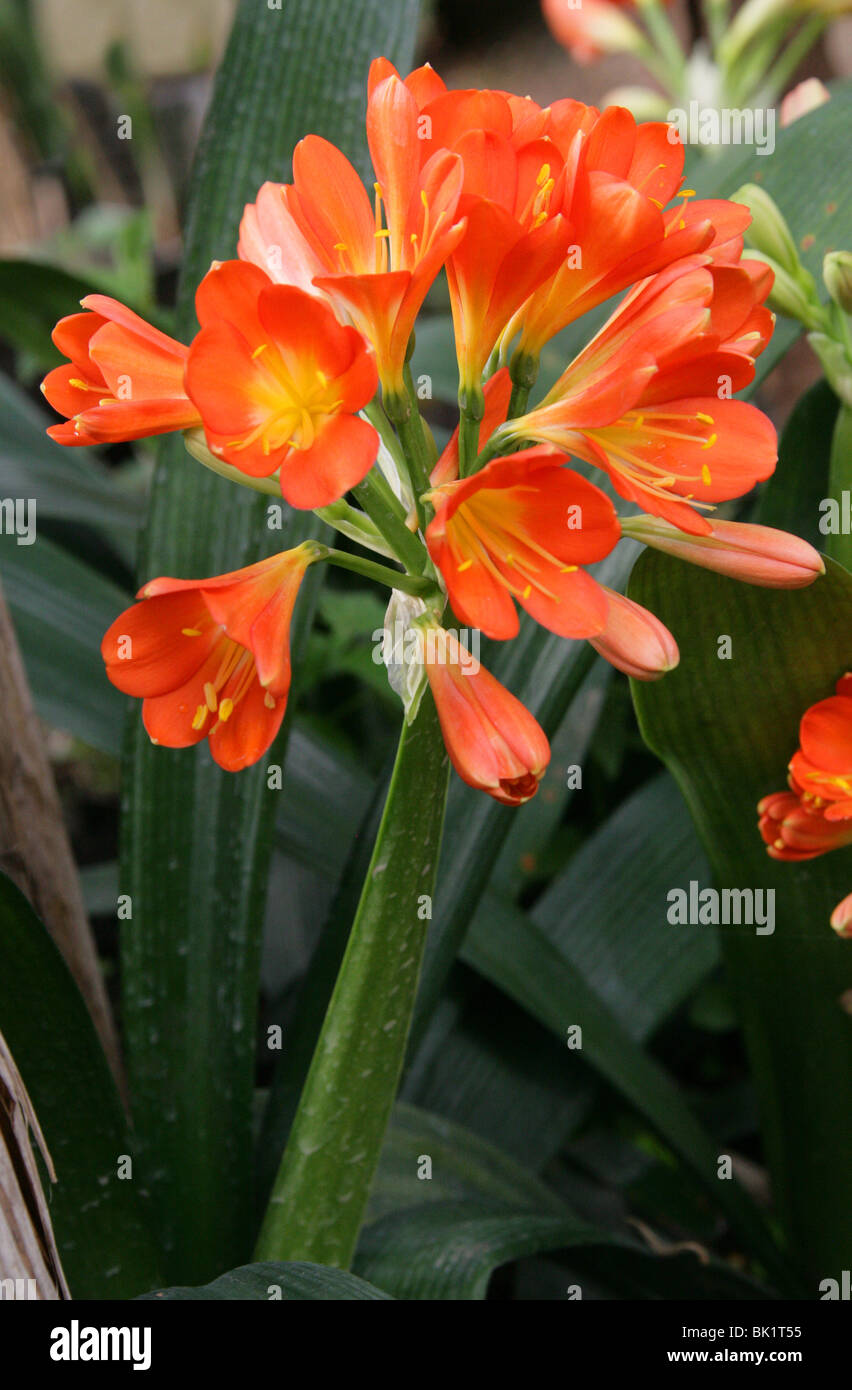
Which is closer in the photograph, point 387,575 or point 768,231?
point 387,575

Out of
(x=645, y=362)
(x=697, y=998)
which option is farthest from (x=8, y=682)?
(x=697, y=998)

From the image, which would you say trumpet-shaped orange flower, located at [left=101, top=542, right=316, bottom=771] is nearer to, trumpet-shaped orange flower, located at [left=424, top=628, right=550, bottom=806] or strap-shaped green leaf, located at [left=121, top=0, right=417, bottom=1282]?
trumpet-shaped orange flower, located at [left=424, top=628, right=550, bottom=806]

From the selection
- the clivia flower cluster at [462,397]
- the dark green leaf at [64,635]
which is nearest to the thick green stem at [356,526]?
the clivia flower cluster at [462,397]

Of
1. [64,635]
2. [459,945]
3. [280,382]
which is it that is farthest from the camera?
[64,635]

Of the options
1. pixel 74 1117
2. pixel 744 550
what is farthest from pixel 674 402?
pixel 74 1117

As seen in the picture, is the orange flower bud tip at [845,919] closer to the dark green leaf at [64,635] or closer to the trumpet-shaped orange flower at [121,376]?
the trumpet-shaped orange flower at [121,376]

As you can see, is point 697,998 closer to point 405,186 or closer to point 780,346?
point 780,346

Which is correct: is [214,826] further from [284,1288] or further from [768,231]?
[768,231]
